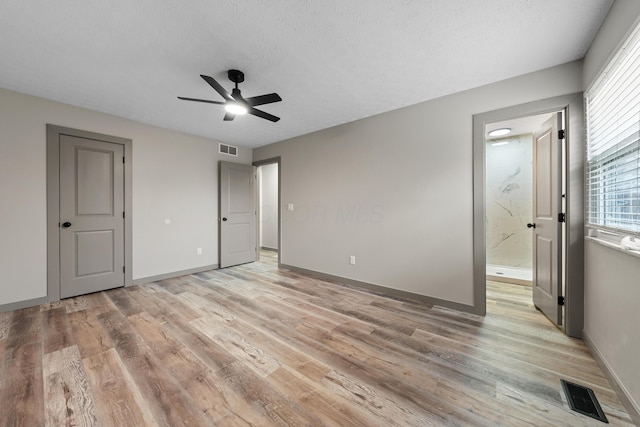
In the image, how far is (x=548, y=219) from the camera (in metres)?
2.53

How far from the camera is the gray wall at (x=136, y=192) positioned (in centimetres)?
280

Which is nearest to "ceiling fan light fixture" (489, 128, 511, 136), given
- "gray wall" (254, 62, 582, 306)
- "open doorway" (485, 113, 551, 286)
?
"open doorway" (485, 113, 551, 286)

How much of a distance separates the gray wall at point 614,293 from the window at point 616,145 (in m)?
0.14

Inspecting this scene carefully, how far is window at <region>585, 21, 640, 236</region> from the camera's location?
1404 millimetres

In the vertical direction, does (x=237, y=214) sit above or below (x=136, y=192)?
below

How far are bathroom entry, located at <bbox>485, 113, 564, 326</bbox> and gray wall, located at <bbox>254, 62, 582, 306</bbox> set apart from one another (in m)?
0.63

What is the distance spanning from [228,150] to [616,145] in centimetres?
516

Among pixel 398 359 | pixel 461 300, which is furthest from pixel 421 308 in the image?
pixel 398 359

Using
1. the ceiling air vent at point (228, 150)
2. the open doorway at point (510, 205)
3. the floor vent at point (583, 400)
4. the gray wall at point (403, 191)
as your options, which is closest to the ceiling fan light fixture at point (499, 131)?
the open doorway at point (510, 205)

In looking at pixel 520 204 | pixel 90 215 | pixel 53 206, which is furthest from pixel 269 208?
pixel 520 204

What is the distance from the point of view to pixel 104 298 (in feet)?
10.5

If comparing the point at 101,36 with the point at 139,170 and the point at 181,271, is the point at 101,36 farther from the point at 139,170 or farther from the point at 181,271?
the point at 181,271

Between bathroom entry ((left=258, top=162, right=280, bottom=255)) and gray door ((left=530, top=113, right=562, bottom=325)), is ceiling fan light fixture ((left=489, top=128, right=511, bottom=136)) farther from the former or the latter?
bathroom entry ((left=258, top=162, right=280, bottom=255))

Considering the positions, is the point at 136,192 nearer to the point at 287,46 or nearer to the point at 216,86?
the point at 216,86
